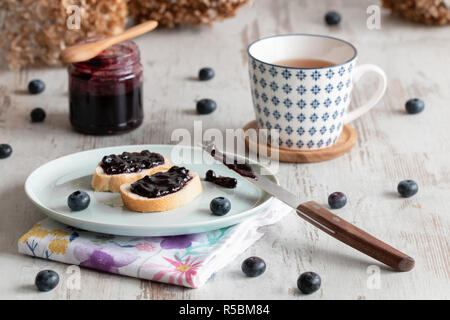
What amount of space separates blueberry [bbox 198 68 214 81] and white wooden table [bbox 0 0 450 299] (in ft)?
0.12

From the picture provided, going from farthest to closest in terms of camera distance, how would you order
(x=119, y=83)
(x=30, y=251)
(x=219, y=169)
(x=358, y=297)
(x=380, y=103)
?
(x=380, y=103)
(x=119, y=83)
(x=219, y=169)
(x=30, y=251)
(x=358, y=297)

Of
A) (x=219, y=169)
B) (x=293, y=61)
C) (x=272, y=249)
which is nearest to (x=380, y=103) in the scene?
(x=293, y=61)

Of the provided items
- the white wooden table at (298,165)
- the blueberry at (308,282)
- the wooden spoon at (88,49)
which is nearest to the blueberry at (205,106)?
the white wooden table at (298,165)

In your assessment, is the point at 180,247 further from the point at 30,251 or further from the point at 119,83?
the point at 119,83

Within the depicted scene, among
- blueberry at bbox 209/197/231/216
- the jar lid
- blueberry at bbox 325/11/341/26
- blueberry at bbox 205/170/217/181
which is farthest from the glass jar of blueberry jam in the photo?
blueberry at bbox 325/11/341/26

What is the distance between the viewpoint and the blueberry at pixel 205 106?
207cm

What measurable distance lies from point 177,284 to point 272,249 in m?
0.23

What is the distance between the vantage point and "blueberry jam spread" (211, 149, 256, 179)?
5.08 feet

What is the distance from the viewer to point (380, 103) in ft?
7.13

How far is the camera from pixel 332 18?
2852 millimetres

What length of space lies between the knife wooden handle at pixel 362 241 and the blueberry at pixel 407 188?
33 cm

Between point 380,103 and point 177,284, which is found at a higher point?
point 177,284

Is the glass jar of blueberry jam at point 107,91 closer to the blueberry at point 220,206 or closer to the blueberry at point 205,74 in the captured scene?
the blueberry at point 205,74

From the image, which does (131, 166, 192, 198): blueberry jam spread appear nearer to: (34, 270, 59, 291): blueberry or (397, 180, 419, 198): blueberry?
(34, 270, 59, 291): blueberry
